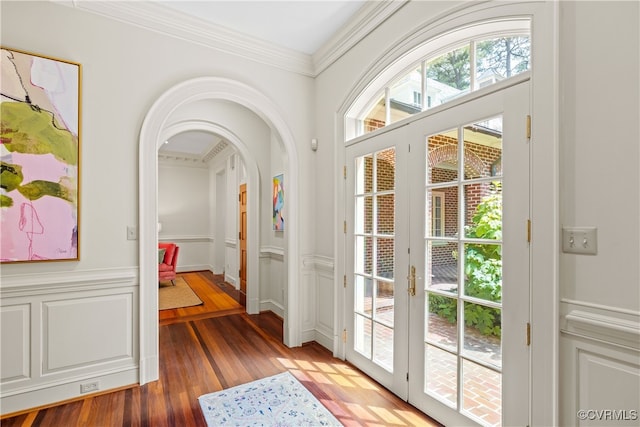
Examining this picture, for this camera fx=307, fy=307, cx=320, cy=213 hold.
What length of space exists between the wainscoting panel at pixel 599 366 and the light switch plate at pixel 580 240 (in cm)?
24

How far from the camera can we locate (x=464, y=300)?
190cm

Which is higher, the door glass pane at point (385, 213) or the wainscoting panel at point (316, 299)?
the door glass pane at point (385, 213)

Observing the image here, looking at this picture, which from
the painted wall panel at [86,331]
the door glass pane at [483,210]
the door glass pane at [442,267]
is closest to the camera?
the door glass pane at [483,210]

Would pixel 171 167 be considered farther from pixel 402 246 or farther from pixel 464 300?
pixel 464 300

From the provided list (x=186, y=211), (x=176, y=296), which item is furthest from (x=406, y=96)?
(x=186, y=211)

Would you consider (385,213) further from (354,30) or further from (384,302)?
(354,30)

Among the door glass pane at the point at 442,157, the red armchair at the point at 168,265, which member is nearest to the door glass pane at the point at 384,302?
the door glass pane at the point at 442,157

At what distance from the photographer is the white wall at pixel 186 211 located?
7676mm

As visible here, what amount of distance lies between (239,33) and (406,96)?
172 cm

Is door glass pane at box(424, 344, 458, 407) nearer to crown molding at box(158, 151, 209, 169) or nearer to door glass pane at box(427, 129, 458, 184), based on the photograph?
door glass pane at box(427, 129, 458, 184)

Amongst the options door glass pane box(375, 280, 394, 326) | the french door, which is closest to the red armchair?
the french door

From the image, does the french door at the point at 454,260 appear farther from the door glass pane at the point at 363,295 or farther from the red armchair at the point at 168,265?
the red armchair at the point at 168,265

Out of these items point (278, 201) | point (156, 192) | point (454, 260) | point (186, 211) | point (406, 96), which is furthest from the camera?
point (186, 211)

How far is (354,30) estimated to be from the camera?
2.75 metres
